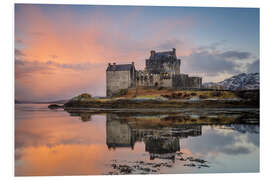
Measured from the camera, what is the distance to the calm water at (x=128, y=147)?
319 inches

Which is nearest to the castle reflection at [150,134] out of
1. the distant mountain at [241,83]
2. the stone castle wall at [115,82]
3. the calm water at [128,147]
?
the calm water at [128,147]

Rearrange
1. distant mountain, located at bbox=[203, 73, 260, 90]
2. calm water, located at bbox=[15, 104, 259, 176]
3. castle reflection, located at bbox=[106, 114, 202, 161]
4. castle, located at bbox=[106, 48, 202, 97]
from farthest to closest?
castle, located at bbox=[106, 48, 202, 97]
distant mountain, located at bbox=[203, 73, 260, 90]
castle reflection, located at bbox=[106, 114, 202, 161]
calm water, located at bbox=[15, 104, 259, 176]

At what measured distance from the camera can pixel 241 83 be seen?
A: 9.74m

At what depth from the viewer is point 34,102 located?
966cm

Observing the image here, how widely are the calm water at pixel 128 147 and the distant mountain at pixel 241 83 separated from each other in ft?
4.94

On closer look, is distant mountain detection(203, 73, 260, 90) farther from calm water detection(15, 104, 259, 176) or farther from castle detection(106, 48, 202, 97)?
calm water detection(15, 104, 259, 176)

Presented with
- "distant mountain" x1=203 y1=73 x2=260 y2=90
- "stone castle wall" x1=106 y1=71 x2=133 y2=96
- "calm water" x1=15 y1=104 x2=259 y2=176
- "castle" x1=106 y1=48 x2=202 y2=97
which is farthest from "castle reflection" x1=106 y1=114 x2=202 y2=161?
"distant mountain" x1=203 y1=73 x2=260 y2=90

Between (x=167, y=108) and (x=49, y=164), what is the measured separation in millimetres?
5237

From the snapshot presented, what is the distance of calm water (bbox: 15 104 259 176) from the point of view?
319 inches

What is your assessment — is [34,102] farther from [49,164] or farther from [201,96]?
[201,96]

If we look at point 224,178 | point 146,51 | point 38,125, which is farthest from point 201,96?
point 38,125

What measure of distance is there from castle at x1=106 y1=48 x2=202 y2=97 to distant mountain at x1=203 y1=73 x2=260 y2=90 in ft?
2.84

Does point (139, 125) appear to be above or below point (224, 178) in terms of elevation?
above

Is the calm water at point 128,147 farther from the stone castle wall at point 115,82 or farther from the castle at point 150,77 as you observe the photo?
the castle at point 150,77
